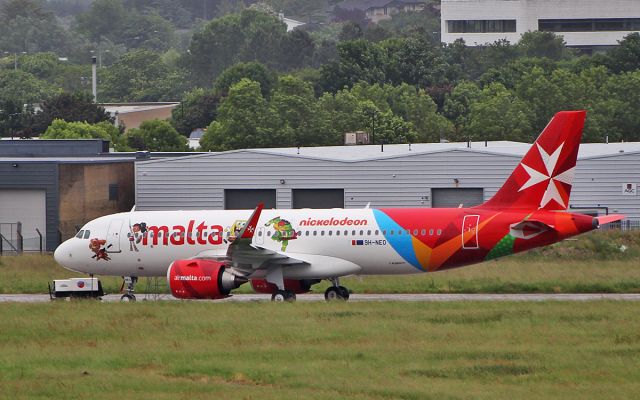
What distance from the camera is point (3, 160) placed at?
78.1 m

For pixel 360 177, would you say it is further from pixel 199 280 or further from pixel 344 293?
pixel 199 280

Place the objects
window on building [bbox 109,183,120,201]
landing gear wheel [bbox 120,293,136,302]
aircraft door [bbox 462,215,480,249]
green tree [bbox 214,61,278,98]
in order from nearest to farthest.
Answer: aircraft door [bbox 462,215,480,249] → landing gear wheel [bbox 120,293,136,302] → window on building [bbox 109,183,120,201] → green tree [bbox 214,61,278,98]

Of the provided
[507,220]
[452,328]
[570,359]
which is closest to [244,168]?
[507,220]

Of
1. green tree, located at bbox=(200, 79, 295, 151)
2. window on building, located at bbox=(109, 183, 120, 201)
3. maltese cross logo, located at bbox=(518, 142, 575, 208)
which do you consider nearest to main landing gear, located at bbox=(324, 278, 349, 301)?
maltese cross logo, located at bbox=(518, 142, 575, 208)

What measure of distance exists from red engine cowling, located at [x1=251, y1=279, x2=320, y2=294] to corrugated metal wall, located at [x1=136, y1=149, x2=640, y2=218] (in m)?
26.5

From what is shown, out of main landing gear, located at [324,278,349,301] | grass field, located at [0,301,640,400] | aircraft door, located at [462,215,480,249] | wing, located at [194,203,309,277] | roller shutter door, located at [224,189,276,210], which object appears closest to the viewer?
grass field, located at [0,301,640,400]

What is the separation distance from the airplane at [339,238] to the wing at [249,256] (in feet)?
0.11

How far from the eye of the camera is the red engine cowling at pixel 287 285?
159 feet

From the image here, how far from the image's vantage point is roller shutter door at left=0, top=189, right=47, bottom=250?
76.2 m

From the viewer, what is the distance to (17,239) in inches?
2992

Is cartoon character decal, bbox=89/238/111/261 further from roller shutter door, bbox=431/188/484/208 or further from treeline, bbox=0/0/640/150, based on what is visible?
treeline, bbox=0/0/640/150

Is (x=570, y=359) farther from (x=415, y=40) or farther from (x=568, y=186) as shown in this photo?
(x=415, y=40)

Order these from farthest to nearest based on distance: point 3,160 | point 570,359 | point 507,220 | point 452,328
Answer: point 3,160 < point 507,220 < point 452,328 < point 570,359

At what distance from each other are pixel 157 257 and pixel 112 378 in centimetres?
1973
